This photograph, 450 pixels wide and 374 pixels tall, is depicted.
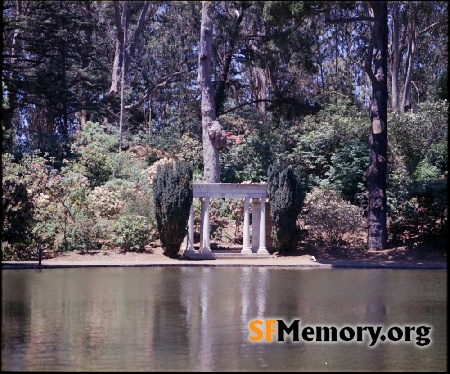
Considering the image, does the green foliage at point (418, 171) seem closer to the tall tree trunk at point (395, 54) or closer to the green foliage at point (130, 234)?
the tall tree trunk at point (395, 54)

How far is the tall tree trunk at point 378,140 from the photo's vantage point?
26.9 metres

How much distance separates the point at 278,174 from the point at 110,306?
13.5 meters

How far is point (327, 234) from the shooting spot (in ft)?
90.4

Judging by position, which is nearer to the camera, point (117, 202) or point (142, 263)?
point (142, 263)

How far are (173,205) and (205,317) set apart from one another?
40.5ft

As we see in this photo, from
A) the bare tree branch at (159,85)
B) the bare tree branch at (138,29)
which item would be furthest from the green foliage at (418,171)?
the bare tree branch at (138,29)

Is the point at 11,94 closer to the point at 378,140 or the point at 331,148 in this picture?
the point at 331,148

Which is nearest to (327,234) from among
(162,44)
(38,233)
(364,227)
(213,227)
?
(364,227)

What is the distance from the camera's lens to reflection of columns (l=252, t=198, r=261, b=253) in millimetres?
27078

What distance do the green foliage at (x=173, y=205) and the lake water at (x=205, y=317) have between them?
413 centimetres

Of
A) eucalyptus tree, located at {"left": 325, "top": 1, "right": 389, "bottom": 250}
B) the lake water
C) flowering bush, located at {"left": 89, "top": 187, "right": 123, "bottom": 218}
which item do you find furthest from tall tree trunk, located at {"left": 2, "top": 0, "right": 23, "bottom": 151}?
eucalyptus tree, located at {"left": 325, "top": 1, "right": 389, "bottom": 250}

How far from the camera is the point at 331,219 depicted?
27.0 metres

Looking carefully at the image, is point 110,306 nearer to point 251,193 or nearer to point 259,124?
point 251,193

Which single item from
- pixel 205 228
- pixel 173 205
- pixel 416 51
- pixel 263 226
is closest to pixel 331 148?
pixel 263 226
